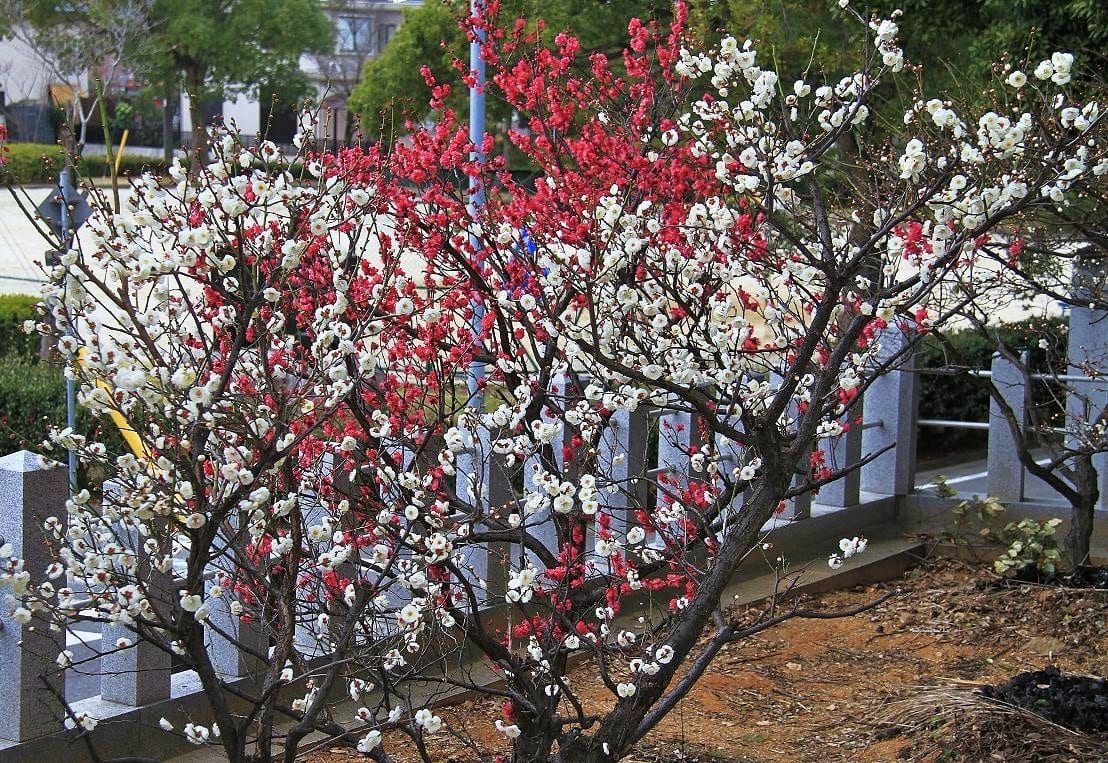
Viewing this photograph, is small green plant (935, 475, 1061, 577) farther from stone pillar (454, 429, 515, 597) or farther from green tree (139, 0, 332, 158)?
green tree (139, 0, 332, 158)

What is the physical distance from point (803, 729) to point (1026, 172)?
2.20 metres

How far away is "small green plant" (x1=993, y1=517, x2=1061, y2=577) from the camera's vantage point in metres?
6.39

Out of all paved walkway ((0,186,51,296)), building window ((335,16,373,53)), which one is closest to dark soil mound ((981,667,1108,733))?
paved walkway ((0,186,51,296))

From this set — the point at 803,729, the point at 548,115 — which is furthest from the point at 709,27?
the point at 803,729

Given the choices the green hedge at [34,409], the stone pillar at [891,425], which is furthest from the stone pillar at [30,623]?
the green hedge at [34,409]

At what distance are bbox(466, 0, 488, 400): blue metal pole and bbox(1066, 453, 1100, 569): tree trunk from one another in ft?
10.1

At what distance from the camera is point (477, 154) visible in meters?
5.44

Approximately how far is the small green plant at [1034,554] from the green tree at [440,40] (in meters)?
7.66

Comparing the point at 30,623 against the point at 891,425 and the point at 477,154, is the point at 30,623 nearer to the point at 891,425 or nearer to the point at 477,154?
the point at 477,154

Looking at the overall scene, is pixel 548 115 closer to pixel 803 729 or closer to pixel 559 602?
pixel 559 602

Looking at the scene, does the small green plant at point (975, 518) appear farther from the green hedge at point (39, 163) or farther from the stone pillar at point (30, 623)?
the stone pillar at point (30, 623)

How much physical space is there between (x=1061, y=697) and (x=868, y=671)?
114cm

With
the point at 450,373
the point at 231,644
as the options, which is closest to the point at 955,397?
the point at 450,373

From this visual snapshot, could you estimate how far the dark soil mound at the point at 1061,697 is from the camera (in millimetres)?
4205
